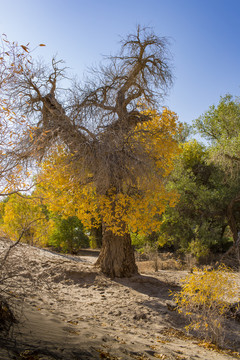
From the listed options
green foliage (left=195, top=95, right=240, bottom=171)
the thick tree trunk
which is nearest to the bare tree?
the thick tree trunk

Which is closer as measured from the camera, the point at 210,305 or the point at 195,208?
the point at 210,305

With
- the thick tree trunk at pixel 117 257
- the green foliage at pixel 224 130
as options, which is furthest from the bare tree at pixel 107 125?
the green foliage at pixel 224 130

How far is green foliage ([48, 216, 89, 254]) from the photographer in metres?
18.0

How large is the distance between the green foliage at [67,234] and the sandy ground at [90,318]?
8.32 meters

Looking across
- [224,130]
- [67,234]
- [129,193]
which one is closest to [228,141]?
[224,130]

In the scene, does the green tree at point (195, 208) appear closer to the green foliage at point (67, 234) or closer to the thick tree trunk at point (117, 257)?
the green foliage at point (67, 234)

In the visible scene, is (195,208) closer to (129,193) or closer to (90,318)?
(129,193)

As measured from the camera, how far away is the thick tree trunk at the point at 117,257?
9.26 meters

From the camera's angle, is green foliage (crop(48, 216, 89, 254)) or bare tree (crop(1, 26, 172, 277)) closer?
bare tree (crop(1, 26, 172, 277))

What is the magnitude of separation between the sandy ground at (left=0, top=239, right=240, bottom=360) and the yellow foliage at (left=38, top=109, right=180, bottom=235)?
1751 millimetres

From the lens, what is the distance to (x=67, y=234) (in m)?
18.2

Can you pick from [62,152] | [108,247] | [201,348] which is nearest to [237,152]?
[108,247]

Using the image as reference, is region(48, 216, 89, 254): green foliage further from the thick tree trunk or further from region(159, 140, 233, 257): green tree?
the thick tree trunk

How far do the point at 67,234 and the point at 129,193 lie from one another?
10611mm
